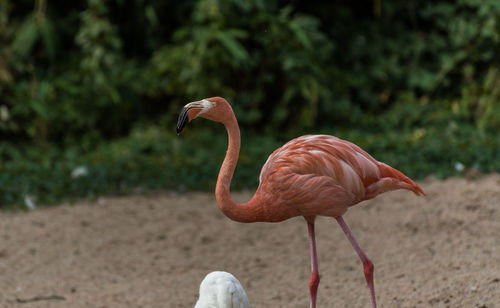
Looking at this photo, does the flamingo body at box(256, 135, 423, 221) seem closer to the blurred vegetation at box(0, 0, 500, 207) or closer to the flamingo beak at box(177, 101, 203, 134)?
the flamingo beak at box(177, 101, 203, 134)

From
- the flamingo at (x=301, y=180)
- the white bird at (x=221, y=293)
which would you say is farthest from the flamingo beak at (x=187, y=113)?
the white bird at (x=221, y=293)

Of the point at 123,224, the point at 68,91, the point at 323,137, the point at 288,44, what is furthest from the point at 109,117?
the point at 323,137

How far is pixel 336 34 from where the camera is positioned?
316 inches

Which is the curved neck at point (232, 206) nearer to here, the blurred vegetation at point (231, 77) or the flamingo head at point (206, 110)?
the flamingo head at point (206, 110)

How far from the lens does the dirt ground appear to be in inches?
127

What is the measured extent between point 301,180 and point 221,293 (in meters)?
0.59

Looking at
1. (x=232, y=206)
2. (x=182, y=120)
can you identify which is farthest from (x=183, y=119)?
(x=232, y=206)

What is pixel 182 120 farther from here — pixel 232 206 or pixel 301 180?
pixel 301 180

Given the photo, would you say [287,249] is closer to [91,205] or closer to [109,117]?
[91,205]

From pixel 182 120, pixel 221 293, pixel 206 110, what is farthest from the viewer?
pixel 221 293

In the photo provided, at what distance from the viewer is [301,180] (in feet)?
7.76

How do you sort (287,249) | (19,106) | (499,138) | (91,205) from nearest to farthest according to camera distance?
(287,249)
(91,205)
(499,138)
(19,106)

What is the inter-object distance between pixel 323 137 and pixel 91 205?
2.98 m

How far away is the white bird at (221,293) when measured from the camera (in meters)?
2.47
